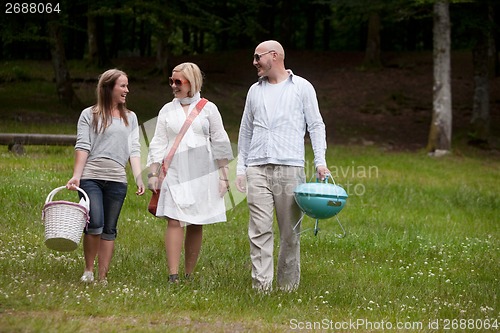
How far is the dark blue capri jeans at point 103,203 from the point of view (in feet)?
26.8

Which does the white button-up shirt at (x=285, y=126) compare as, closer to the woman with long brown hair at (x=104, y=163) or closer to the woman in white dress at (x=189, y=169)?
the woman in white dress at (x=189, y=169)

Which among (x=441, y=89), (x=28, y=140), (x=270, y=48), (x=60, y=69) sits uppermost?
(x=60, y=69)

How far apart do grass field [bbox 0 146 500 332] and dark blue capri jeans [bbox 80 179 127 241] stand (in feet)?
1.74

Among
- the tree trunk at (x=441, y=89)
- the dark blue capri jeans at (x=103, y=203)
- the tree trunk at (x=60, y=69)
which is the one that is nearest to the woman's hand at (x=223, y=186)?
the dark blue capri jeans at (x=103, y=203)

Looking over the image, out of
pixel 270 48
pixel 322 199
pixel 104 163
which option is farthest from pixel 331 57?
pixel 322 199

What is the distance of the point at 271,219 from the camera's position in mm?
8438

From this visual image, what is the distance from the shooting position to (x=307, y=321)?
284 inches

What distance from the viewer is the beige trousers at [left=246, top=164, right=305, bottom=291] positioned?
8375mm

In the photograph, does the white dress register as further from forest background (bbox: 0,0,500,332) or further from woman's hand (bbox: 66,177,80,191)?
woman's hand (bbox: 66,177,80,191)

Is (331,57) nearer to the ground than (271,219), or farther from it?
farther from it

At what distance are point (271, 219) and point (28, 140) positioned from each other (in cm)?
1106

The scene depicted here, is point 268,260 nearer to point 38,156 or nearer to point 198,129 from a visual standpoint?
point 198,129

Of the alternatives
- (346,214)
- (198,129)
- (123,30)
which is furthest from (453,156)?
(123,30)

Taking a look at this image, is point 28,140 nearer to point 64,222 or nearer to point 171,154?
point 171,154
